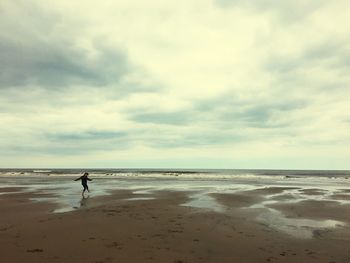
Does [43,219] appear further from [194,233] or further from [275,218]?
[275,218]

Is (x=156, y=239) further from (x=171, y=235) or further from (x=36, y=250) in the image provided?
(x=36, y=250)

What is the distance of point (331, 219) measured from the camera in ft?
56.4

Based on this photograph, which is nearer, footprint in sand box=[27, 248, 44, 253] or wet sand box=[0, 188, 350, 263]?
wet sand box=[0, 188, 350, 263]

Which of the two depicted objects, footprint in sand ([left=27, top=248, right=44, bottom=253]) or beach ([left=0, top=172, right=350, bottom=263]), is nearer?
beach ([left=0, top=172, right=350, bottom=263])

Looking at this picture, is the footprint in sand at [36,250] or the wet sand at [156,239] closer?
the wet sand at [156,239]

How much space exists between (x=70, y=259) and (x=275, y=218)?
10.8 metres

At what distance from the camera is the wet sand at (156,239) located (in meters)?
9.77

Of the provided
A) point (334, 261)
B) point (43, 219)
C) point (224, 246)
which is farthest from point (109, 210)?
point (334, 261)

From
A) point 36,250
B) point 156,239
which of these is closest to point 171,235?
point 156,239

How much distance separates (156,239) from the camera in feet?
38.7

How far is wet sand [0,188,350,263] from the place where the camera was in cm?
977

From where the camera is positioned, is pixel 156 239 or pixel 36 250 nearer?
pixel 36 250

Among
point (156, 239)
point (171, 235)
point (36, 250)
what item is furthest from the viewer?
point (171, 235)

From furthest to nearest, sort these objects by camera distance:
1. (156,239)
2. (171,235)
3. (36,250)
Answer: (171,235) < (156,239) < (36,250)
